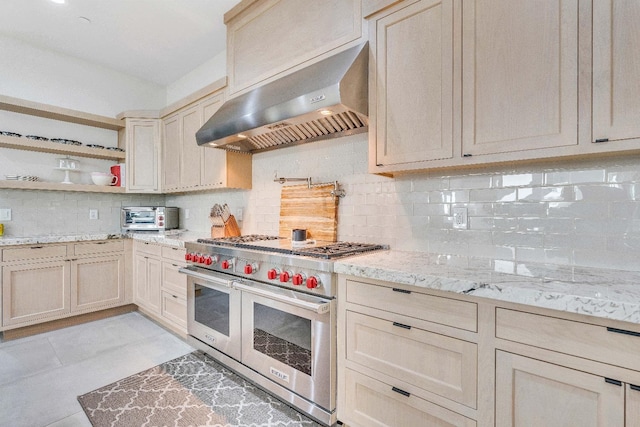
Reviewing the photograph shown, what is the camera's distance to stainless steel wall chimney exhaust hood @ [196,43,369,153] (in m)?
1.75

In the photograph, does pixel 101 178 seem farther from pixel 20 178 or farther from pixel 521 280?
pixel 521 280

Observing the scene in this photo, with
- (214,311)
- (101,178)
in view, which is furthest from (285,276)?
(101,178)

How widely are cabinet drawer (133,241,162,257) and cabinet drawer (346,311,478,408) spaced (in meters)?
2.34

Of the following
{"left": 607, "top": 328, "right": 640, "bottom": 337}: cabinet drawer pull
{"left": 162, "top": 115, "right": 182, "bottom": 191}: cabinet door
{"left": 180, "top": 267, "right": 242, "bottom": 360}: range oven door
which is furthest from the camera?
{"left": 162, "top": 115, "right": 182, "bottom": 191}: cabinet door

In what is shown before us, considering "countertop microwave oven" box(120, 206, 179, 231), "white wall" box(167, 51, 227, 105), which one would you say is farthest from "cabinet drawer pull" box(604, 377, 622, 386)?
"countertop microwave oven" box(120, 206, 179, 231)

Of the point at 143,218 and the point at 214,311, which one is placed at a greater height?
the point at 143,218

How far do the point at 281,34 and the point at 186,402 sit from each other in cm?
263

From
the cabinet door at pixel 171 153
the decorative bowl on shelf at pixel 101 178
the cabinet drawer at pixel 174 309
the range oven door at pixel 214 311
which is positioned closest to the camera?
the range oven door at pixel 214 311

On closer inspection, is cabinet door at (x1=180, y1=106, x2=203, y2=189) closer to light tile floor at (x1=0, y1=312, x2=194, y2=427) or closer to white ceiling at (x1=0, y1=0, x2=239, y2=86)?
white ceiling at (x1=0, y1=0, x2=239, y2=86)

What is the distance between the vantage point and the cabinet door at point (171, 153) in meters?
3.45

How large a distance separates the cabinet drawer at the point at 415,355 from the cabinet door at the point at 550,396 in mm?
109

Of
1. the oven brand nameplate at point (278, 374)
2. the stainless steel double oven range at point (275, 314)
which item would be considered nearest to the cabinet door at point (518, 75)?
the stainless steel double oven range at point (275, 314)

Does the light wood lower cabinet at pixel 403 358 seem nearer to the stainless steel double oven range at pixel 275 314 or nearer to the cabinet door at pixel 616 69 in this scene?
the stainless steel double oven range at pixel 275 314

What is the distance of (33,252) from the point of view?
2.94 meters
